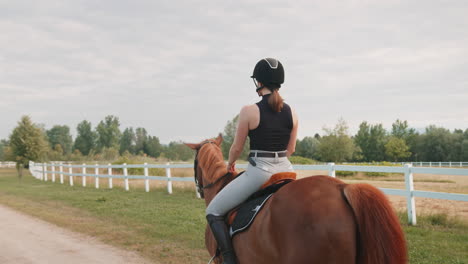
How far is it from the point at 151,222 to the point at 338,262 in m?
8.26

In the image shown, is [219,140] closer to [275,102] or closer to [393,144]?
[275,102]

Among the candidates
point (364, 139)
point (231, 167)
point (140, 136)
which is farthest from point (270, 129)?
point (140, 136)

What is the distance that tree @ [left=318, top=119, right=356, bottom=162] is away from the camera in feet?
187

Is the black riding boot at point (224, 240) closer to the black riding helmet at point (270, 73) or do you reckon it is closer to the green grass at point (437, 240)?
the black riding helmet at point (270, 73)

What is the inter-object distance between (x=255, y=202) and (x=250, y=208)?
0.07 m

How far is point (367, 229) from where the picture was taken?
8.50ft

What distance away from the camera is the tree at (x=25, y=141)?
3512 cm

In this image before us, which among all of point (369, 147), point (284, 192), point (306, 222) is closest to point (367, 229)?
point (306, 222)

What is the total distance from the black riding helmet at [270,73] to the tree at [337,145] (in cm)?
5564

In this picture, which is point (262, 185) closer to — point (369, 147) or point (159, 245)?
point (159, 245)

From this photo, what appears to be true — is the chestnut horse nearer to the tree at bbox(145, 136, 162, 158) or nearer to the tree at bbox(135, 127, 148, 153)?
the tree at bbox(145, 136, 162, 158)

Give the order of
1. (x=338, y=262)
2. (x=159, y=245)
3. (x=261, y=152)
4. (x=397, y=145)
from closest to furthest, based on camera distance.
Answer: (x=338, y=262), (x=261, y=152), (x=159, y=245), (x=397, y=145)

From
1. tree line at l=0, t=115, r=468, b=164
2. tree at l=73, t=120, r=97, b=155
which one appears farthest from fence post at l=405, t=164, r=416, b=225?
tree at l=73, t=120, r=97, b=155

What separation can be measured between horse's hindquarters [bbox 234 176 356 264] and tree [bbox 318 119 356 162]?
56075 mm
